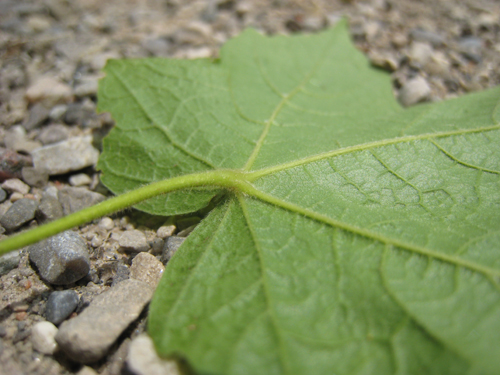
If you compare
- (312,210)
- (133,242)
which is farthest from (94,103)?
(312,210)

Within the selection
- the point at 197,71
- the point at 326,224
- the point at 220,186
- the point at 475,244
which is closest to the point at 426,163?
the point at 475,244

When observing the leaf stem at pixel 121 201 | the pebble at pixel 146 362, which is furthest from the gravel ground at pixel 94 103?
the leaf stem at pixel 121 201

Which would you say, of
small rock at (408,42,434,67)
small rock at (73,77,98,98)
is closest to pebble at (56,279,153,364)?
small rock at (73,77,98,98)

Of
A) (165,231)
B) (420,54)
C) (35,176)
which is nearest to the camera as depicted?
(165,231)

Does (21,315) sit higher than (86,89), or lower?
lower

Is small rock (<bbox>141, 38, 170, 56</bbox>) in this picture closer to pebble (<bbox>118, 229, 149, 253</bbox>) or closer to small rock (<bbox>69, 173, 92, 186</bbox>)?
small rock (<bbox>69, 173, 92, 186</bbox>)

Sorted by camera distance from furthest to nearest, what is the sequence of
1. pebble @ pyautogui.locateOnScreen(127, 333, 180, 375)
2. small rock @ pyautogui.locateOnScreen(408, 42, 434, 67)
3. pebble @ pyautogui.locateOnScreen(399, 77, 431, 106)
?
small rock @ pyautogui.locateOnScreen(408, 42, 434, 67)
pebble @ pyautogui.locateOnScreen(399, 77, 431, 106)
pebble @ pyautogui.locateOnScreen(127, 333, 180, 375)

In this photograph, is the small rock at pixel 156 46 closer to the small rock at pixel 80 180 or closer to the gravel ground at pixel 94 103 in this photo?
the gravel ground at pixel 94 103

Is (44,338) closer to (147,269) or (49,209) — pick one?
(147,269)
